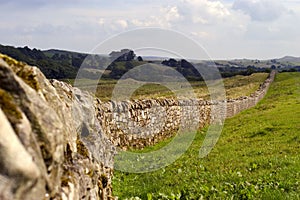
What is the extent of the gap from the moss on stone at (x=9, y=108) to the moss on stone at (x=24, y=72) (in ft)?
2.25

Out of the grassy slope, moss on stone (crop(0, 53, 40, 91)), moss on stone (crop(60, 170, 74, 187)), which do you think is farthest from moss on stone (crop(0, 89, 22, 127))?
the grassy slope

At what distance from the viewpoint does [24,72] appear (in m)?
3.79

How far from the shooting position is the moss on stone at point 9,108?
2.89m

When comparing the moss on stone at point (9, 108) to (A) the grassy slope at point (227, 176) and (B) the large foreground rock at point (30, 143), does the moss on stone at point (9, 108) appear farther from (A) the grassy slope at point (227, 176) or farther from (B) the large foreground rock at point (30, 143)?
(A) the grassy slope at point (227, 176)

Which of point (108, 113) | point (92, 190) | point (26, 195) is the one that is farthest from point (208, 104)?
point (26, 195)

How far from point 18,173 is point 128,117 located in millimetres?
14352

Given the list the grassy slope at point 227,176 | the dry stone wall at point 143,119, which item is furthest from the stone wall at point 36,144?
the dry stone wall at point 143,119

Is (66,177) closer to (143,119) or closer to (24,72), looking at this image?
(24,72)

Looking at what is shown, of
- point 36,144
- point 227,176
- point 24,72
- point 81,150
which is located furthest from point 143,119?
point 36,144

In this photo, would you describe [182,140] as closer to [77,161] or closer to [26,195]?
[77,161]

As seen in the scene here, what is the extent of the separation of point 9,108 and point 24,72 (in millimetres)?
904

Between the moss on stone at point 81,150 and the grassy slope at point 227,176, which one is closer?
the moss on stone at point 81,150

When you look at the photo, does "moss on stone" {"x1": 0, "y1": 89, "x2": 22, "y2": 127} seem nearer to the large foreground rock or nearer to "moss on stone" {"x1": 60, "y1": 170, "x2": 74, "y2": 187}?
the large foreground rock

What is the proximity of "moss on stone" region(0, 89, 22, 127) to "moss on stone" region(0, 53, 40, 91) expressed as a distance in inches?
27.0
